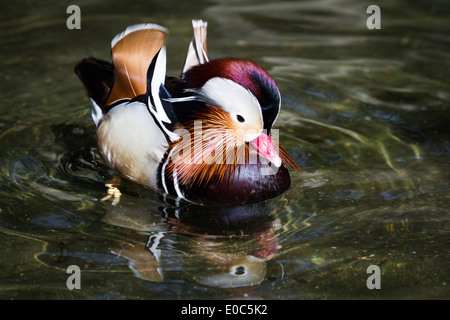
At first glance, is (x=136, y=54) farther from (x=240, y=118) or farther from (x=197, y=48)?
(x=240, y=118)

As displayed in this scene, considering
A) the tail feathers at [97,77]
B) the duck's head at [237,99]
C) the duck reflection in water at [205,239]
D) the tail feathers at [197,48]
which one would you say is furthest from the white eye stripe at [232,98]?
the tail feathers at [97,77]

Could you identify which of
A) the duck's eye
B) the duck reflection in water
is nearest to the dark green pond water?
the duck reflection in water

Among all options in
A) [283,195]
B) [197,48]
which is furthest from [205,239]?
[197,48]

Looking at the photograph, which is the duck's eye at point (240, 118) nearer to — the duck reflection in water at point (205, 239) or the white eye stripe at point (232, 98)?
the white eye stripe at point (232, 98)

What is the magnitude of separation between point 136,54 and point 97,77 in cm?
59

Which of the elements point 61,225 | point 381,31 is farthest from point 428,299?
point 381,31

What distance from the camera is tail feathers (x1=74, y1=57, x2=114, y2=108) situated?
420cm

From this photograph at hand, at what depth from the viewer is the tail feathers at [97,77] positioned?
13.8 ft

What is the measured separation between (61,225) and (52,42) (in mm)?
2879

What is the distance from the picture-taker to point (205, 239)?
10.7ft

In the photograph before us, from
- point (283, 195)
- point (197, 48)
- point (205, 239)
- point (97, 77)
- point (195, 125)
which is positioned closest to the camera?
point (205, 239)

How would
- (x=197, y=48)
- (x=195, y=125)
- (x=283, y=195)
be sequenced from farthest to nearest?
(x=197, y=48) → (x=283, y=195) → (x=195, y=125)

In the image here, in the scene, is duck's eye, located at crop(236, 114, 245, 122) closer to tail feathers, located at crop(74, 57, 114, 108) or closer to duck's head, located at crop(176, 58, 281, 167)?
duck's head, located at crop(176, 58, 281, 167)

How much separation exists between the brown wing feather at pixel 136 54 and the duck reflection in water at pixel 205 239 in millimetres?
672
